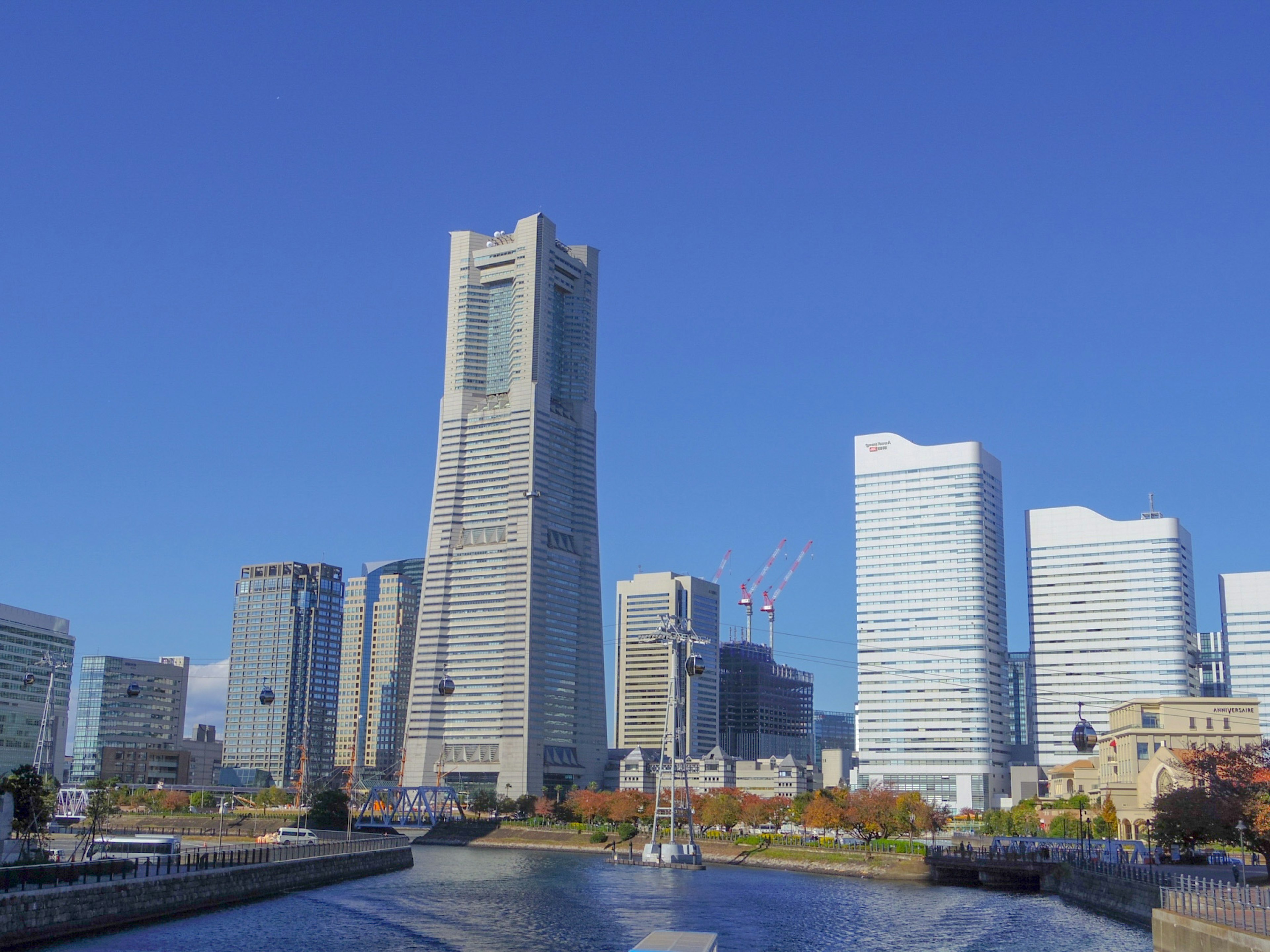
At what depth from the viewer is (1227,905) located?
205 ft

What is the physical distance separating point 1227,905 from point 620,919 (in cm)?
4415

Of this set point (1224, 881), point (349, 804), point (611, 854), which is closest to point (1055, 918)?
point (1224, 881)

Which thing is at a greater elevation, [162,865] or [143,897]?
[162,865]

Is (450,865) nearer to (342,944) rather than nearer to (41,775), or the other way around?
(41,775)

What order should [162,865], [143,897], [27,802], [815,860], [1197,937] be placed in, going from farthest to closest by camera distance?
[815,860], [162,865], [27,802], [143,897], [1197,937]

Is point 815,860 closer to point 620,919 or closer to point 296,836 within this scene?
point 296,836

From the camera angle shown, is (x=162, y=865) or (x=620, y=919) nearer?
(x=620, y=919)

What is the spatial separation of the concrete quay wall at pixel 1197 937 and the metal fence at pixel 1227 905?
0.32 m

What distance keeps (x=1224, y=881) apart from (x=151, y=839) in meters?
91.5

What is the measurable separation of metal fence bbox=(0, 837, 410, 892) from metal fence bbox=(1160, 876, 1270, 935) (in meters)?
63.0

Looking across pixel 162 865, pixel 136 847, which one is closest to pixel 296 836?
pixel 136 847

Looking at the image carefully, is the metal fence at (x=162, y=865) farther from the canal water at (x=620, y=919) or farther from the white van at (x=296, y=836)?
the white van at (x=296, y=836)

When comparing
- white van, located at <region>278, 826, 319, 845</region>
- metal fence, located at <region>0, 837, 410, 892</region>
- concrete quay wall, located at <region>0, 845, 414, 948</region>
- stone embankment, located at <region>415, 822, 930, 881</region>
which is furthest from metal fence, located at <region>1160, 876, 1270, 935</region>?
white van, located at <region>278, 826, 319, 845</region>

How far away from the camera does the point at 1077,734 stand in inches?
3558
